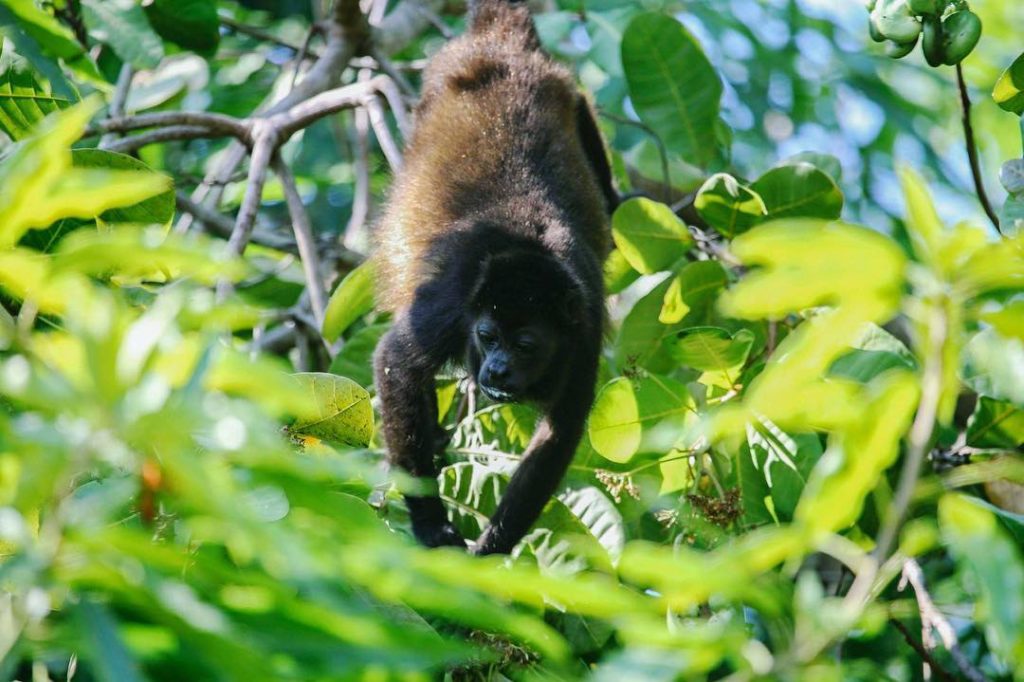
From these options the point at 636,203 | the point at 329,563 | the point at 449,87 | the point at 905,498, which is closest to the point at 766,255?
the point at 905,498

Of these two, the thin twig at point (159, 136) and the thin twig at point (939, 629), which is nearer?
the thin twig at point (939, 629)

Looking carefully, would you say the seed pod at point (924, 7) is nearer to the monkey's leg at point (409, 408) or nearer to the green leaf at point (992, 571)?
the monkey's leg at point (409, 408)

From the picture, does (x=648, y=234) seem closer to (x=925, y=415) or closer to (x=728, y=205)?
(x=728, y=205)

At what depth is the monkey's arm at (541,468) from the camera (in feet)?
11.2

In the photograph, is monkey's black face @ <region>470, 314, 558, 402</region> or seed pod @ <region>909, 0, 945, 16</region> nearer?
seed pod @ <region>909, 0, 945, 16</region>

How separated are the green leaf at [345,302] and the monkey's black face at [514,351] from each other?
0.55 meters

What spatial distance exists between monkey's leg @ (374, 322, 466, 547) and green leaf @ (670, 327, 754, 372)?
1036mm

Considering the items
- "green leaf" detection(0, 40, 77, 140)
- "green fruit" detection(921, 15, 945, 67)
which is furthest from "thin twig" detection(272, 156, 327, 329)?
"green fruit" detection(921, 15, 945, 67)

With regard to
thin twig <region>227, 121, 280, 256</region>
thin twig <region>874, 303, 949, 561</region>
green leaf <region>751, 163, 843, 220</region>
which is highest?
thin twig <region>874, 303, 949, 561</region>

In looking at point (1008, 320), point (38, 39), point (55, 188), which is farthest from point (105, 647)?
point (38, 39)

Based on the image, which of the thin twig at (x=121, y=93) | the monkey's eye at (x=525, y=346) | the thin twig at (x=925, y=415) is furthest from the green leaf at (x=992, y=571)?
the thin twig at (x=121, y=93)

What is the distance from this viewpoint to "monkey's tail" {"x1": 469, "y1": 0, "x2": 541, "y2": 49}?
208 inches

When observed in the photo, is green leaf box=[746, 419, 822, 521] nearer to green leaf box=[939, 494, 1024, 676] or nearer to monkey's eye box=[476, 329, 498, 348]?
monkey's eye box=[476, 329, 498, 348]

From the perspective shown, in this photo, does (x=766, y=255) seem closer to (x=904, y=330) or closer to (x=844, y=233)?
(x=844, y=233)
